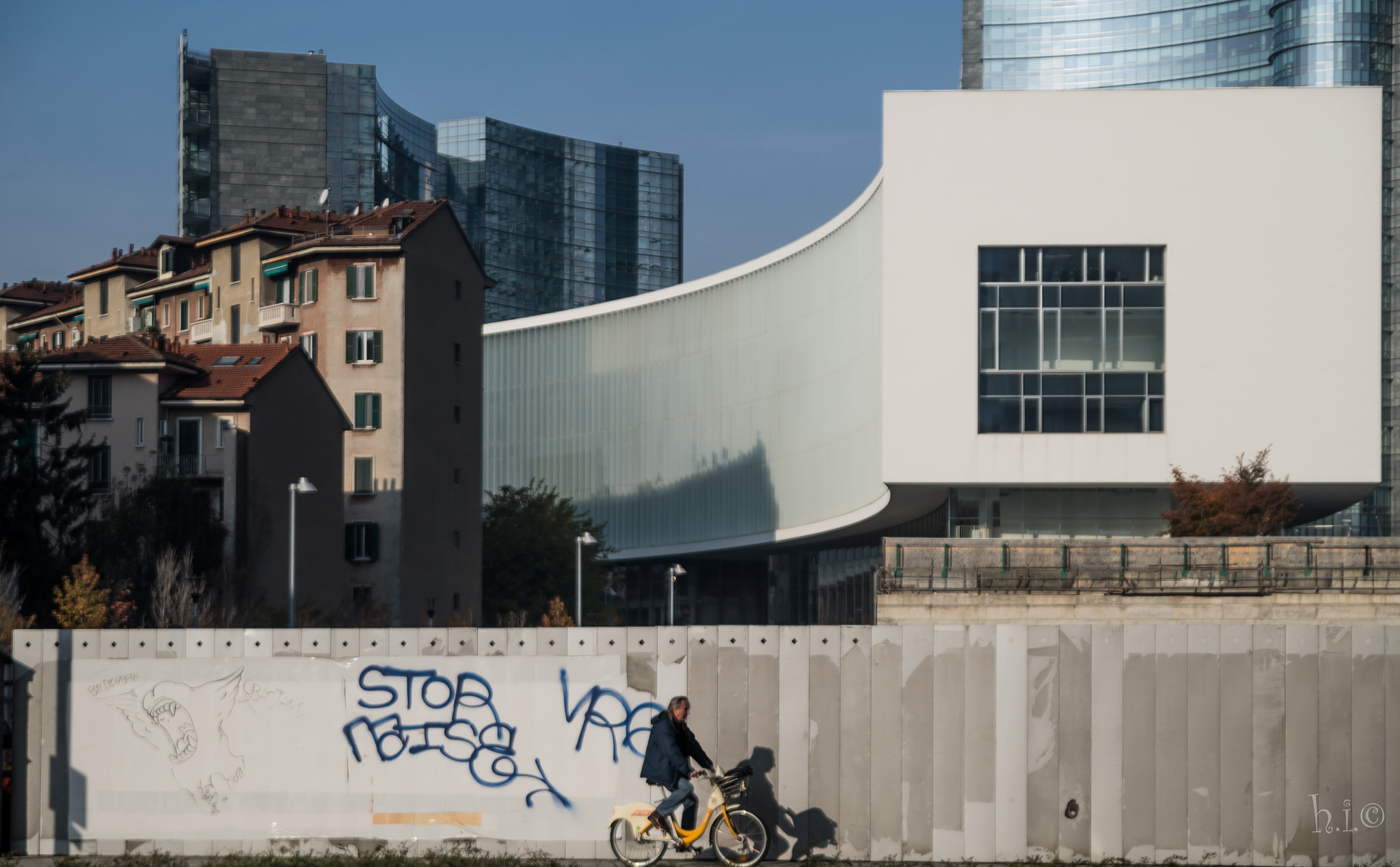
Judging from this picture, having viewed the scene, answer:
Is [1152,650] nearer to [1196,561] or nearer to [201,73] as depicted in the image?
[1196,561]

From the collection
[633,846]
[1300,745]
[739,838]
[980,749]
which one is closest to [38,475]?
[633,846]

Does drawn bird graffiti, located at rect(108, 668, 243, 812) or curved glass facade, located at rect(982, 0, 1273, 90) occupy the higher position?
curved glass facade, located at rect(982, 0, 1273, 90)

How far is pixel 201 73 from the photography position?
4564 inches

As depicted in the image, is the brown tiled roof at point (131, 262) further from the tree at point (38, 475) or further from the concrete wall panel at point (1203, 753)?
the concrete wall panel at point (1203, 753)

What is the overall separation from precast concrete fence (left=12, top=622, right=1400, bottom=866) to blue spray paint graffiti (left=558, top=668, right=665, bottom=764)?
0.02m

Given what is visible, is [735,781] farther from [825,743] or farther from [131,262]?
[131,262]

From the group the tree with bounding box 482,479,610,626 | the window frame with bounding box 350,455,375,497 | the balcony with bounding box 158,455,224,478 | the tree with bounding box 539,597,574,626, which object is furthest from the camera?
the tree with bounding box 482,479,610,626

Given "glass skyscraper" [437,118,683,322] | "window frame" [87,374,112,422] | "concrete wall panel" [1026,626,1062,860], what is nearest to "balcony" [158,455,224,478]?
"window frame" [87,374,112,422]

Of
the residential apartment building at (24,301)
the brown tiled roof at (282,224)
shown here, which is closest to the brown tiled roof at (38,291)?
the residential apartment building at (24,301)

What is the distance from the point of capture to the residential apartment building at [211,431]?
56625 mm

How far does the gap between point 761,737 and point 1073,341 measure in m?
33.9

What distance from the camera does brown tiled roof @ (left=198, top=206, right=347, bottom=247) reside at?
73.6 metres

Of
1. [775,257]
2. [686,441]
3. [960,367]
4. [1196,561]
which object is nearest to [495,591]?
[686,441]

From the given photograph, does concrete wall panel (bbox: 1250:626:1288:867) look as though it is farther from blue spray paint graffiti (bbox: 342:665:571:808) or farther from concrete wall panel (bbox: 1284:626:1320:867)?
blue spray paint graffiti (bbox: 342:665:571:808)
